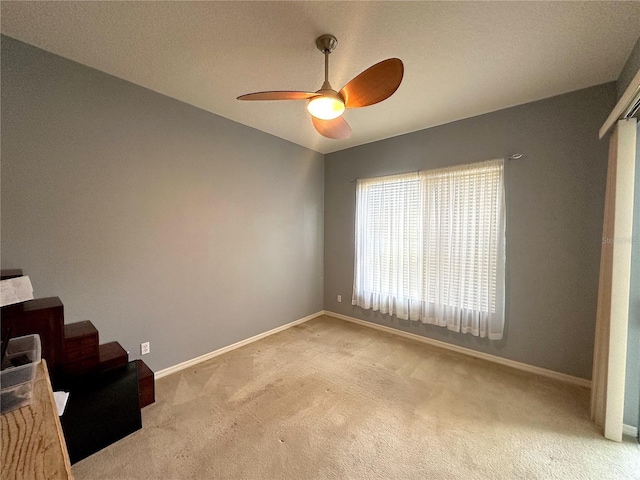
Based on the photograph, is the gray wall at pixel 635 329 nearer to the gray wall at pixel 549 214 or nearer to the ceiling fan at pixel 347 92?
the gray wall at pixel 549 214

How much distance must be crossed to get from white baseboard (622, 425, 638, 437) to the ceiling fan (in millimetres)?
2750

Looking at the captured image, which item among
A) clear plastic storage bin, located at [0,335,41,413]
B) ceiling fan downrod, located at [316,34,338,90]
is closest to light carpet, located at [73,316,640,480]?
clear plastic storage bin, located at [0,335,41,413]

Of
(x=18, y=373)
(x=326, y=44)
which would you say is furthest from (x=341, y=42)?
(x=18, y=373)

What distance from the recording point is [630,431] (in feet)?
5.84

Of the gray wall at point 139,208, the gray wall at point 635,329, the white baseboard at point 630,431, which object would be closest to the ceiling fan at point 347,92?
the gray wall at point 139,208

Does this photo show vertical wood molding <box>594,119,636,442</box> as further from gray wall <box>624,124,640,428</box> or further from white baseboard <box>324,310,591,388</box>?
white baseboard <box>324,310,591,388</box>

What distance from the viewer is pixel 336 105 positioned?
5.45 feet

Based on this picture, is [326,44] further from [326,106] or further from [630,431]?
[630,431]

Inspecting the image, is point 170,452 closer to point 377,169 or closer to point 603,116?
point 377,169

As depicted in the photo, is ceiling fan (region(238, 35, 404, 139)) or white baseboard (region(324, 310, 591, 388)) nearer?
ceiling fan (region(238, 35, 404, 139))

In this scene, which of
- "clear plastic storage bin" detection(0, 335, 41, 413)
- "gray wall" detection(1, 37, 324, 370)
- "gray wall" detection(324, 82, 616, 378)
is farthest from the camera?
"gray wall" detection(324, 82, 616, 378)

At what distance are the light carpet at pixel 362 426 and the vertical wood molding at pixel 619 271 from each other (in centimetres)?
25

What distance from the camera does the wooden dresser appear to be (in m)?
0.66

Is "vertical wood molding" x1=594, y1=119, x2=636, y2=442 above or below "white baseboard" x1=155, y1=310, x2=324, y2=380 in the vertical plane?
above
